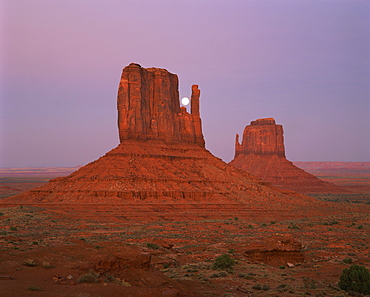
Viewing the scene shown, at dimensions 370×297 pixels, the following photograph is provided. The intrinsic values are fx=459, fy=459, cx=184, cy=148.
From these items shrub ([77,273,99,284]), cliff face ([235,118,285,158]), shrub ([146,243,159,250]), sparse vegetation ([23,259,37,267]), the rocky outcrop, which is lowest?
the rocky outcrop

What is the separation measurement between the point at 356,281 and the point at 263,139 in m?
156

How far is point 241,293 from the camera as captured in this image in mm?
21203

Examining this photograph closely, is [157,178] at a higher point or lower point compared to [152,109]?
lower

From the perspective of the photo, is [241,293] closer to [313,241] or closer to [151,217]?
[313,241]

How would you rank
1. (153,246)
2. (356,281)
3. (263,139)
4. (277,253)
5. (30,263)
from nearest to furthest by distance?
(30,263)
(356,281)
(153,246)
(277,253)
(263,139)

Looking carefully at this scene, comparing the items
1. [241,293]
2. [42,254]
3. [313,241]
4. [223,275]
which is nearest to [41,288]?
[42,254]

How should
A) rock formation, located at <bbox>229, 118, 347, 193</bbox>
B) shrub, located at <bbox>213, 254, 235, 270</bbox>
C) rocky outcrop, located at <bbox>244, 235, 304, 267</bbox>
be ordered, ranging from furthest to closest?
rock formation, located at <bbox>229, 118, 347, 193</bbox> < rocky outcrop, located at <bbox>244, 235, 304, 267</bbox> < shrub, located at <bbox>213, 254, 235, 270</bbox>

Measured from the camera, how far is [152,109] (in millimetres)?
91125

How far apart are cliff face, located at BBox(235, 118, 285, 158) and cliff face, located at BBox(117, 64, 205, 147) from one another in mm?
81316

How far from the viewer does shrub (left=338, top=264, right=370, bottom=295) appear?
2264 centimetres

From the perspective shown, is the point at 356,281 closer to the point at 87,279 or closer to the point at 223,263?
the point at 223,263

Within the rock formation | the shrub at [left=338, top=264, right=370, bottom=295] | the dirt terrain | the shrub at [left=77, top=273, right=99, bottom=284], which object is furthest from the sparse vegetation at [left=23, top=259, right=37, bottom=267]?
the rock formation

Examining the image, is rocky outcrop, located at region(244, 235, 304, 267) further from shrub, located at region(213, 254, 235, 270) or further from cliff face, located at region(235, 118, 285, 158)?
cliff face, located at region(235, 118, 285, 158)

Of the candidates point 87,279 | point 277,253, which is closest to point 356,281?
point 277,253
